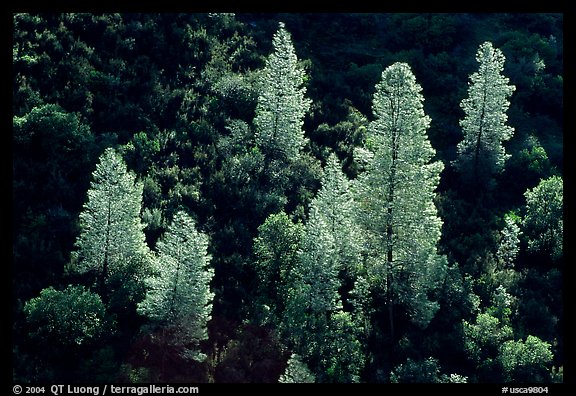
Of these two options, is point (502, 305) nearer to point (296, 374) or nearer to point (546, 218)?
point (546, 218)

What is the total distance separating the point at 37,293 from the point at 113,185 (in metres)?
7.19

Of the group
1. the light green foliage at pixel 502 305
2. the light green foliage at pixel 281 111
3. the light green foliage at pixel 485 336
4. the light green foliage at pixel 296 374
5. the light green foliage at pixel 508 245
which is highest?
the light green foliage at pixel 281 111

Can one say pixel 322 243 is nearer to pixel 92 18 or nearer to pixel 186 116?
pixel 186 116

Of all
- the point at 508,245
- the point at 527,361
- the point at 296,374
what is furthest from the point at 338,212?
the point at 508,245

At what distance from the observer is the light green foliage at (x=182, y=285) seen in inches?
1398

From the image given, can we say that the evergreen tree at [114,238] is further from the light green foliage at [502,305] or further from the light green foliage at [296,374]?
the light green foliage at [502,305]

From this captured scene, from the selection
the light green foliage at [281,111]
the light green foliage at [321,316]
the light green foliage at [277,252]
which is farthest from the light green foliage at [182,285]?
the light green foliage at [281,111]

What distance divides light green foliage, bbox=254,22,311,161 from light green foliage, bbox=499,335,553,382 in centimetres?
1960

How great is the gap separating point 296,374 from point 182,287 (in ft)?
22.9

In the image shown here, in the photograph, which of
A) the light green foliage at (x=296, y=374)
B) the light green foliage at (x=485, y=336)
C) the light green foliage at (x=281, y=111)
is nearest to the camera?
the light green foliage at (x=296, y=374)

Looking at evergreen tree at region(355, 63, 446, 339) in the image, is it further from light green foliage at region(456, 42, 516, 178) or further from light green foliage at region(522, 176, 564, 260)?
light green foliage at region(456, 42, 516, 178)

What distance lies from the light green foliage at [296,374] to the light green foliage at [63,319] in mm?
9619

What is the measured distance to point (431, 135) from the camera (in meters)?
57.0

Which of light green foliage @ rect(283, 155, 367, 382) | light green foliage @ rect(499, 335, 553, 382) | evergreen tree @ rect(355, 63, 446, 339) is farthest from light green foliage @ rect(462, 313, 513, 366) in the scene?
light green foliage @ rect(283, 155, 367, 382)
